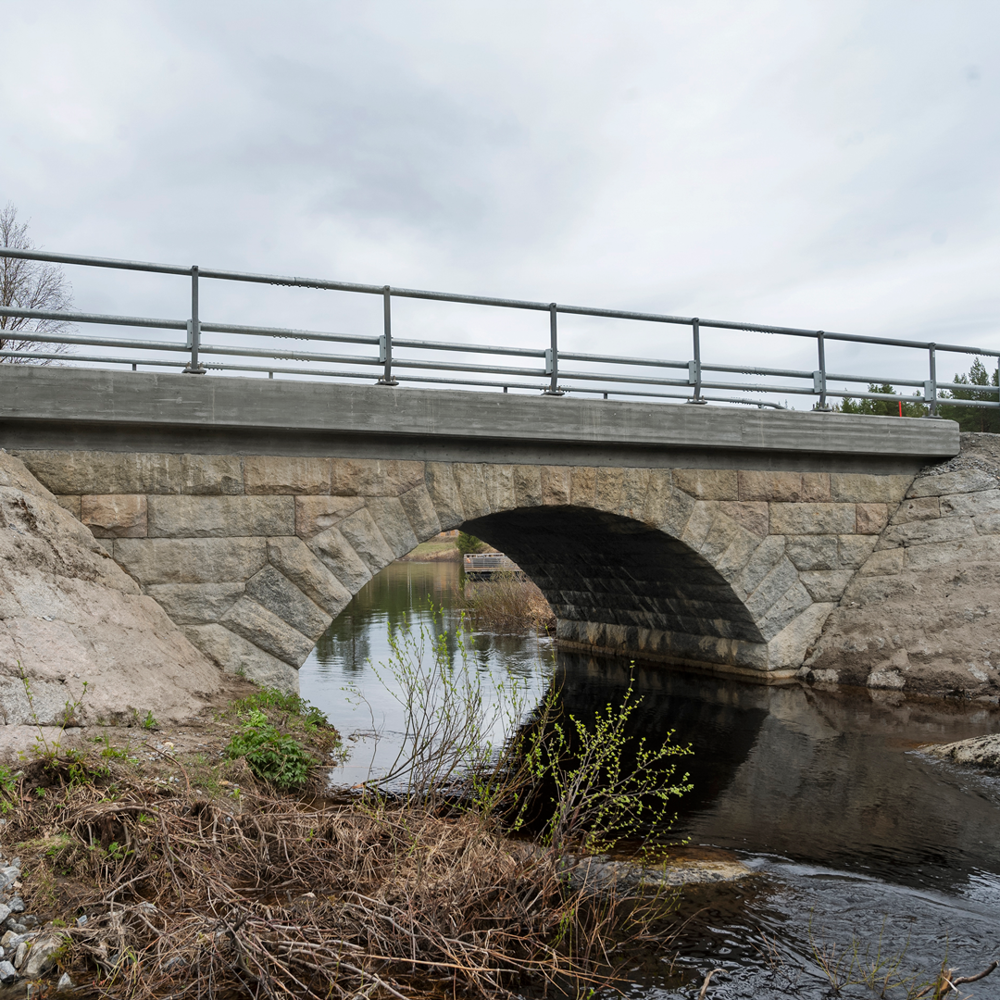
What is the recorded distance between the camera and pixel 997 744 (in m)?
7.44

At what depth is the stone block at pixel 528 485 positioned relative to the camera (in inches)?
350

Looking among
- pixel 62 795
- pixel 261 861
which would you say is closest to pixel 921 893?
pixel 261 861

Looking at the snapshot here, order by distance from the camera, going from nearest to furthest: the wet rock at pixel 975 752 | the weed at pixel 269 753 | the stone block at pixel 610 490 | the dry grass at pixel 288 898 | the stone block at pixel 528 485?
the dry grass at pixel 288 898, the weed at pixel 269 753, the wet rock at pixel 975 752, the stone block at pixel 528 485, the stone block at pixel 610 490

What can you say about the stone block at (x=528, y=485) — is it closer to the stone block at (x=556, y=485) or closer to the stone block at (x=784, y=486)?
the stone block at (x=556, y=485)

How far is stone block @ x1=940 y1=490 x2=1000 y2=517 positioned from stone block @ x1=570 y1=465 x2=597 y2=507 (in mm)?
5041

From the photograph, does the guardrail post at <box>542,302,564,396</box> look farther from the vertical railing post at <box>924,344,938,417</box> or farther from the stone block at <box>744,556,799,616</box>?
the vertical railing post at <box>924,344,938,417</box>

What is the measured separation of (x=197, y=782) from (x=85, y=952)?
4.73 ft

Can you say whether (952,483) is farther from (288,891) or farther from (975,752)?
(288,891)

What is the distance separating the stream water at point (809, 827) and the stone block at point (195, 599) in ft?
4.16

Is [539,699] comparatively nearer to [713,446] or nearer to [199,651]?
[713,446]

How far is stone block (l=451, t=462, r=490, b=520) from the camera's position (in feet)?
28.0

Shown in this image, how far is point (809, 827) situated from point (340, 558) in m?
4.34

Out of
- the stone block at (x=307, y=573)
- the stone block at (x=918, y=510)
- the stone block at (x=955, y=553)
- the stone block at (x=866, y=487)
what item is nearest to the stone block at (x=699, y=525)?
the stone block at (x=866, y=487)

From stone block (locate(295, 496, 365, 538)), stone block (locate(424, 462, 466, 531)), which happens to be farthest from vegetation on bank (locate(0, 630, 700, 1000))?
stone block (locate(424, 462, 466, 531))
